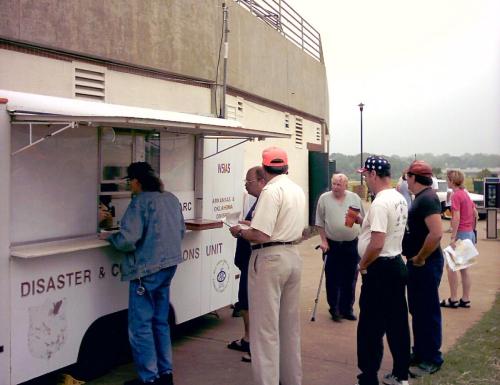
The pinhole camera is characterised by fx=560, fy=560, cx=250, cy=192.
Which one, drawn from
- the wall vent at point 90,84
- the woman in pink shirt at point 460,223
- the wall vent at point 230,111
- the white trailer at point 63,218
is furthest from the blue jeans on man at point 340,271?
Result: the wall vent at point 230,111

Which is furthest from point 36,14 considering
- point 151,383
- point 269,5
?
point 269,5

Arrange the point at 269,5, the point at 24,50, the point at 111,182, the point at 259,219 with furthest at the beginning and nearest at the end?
the point at 269,5 → the point at 24,50 → the point at 111,182 → the point at 259,219

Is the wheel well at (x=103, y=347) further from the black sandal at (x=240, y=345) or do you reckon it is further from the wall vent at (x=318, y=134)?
the wall vent at (x=318, y=134)

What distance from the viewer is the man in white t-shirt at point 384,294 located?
4613mm

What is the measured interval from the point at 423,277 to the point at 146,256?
256 centimetres

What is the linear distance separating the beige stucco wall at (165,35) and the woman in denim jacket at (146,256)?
326 cm

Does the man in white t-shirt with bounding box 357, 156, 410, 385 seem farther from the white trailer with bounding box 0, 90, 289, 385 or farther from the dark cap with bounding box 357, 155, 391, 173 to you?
the white trailer with bounding box 0, 90, 289, 385

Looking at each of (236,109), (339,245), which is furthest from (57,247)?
(236,109)

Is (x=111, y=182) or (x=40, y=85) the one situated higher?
(x=40, y=85)

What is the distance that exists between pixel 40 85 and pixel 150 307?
3633 millimetres

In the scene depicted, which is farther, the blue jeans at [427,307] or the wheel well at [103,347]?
the blue jeans at [427,307]

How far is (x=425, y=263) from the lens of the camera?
5.21 m

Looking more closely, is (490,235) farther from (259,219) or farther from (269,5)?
(259,219)

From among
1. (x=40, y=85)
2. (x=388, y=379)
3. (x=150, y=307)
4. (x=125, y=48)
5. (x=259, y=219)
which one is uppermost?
(x=125, y=48)
